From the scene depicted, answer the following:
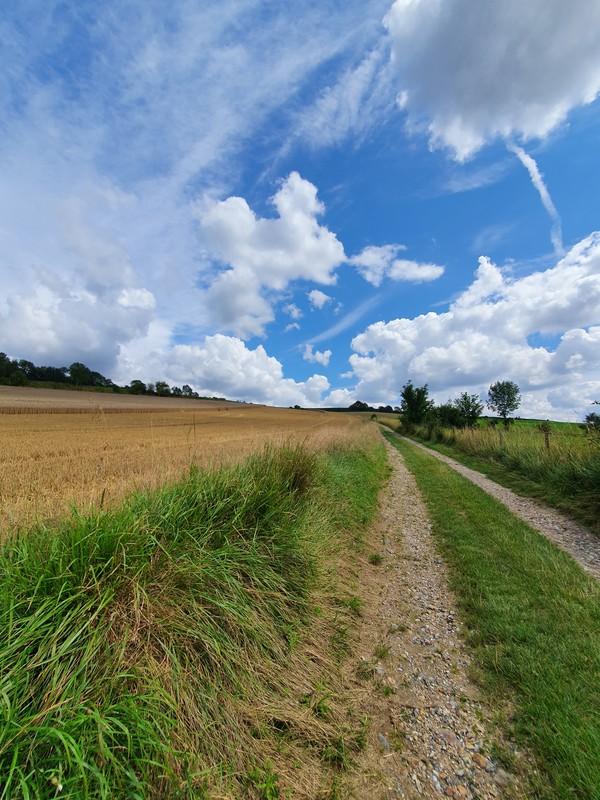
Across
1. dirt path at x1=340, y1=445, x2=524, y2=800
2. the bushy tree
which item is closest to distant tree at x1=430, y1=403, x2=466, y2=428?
the bushy tree

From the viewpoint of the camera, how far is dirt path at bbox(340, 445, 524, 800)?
229cm

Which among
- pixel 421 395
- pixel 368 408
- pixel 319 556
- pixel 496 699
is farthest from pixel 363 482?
pixel 368 408

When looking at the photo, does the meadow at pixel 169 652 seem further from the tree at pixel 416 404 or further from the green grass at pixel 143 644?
the tree at pixel 416 404

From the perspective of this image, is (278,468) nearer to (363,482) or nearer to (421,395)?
(363,482)

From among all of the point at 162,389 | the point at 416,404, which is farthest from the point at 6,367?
the point at 416,404

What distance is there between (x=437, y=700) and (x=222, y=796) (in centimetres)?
205

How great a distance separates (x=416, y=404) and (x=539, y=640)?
4881 cm

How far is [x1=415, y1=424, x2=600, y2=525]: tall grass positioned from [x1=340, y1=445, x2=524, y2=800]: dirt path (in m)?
6.48

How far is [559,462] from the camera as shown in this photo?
453 inches

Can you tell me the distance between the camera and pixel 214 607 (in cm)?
307

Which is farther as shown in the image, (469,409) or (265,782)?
(469,409)

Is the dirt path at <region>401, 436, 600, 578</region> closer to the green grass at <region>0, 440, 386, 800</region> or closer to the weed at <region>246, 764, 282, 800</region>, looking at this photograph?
the green grass at <region>0, 440, 386, 800</region>

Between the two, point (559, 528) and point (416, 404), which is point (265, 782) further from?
point (416, 404)

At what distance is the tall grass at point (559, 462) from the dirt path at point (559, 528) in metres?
0.60
